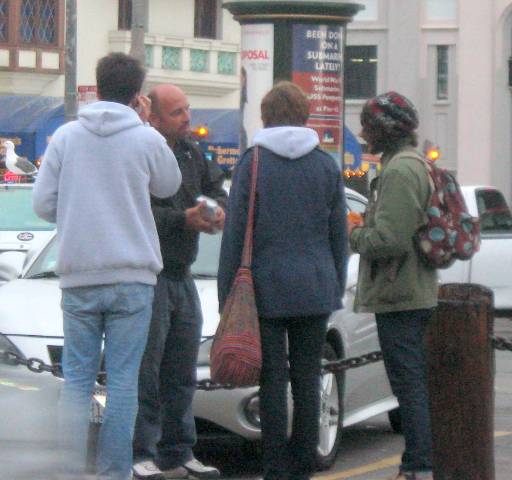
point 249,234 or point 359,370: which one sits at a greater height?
point 249,234

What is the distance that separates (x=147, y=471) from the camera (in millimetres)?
6383

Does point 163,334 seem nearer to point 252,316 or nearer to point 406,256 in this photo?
point 252,316

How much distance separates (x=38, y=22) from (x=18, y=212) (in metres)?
25.5

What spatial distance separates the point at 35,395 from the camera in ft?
8.36

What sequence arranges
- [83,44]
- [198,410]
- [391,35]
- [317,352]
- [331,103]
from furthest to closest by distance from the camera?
[391,35] → [83,44] → [331,103] → [198,410] → [317,352]

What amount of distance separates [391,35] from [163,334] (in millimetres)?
40334

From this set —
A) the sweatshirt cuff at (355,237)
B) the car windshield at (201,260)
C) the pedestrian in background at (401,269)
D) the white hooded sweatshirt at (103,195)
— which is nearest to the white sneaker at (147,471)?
the pedestrian in background at (401,269)

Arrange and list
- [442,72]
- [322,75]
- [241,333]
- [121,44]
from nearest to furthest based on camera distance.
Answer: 1. [241,333]
2. [322,75]
3. [121,44]
4. [442,72]

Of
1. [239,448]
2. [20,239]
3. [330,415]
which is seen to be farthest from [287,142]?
[20,239]

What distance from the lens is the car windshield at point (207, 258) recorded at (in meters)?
8.12

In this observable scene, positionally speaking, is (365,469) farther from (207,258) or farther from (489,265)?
(489,265)

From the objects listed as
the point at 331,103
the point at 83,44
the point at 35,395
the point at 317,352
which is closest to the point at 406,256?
the point at 317,352

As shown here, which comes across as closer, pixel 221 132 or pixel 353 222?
pixel 353 222

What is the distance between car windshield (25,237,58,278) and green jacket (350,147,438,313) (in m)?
2.78
